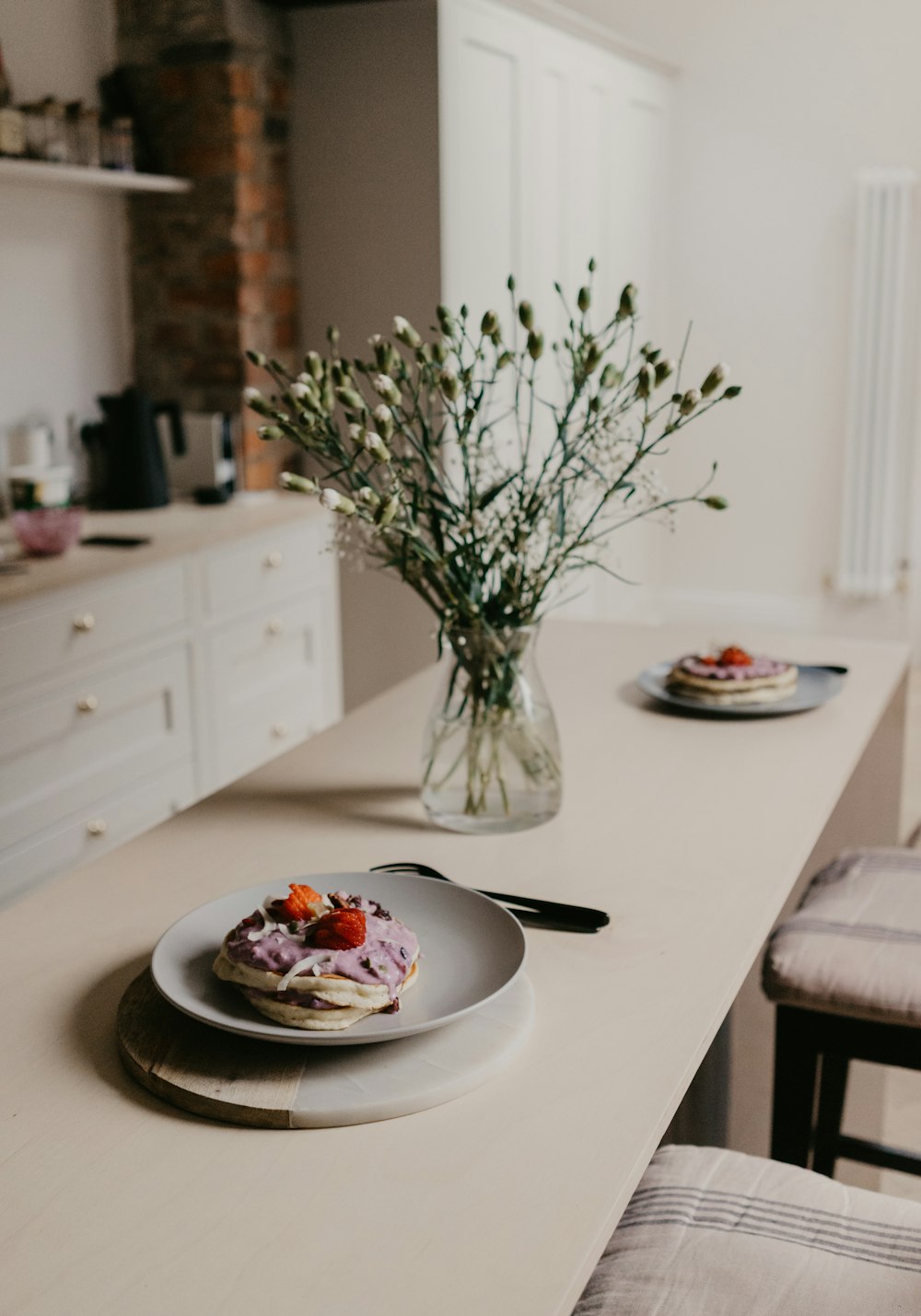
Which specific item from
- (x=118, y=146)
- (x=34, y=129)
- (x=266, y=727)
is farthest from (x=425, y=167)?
(x=266, y=727)

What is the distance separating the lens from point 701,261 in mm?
5332

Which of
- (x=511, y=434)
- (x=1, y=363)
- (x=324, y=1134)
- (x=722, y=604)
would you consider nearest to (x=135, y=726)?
(x=1, y=363)

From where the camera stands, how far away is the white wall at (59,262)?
131 inches

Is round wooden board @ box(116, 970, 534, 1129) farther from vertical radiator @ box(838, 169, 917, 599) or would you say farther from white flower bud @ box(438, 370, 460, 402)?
vertical radiator @ box(838, 169, 917, 599)

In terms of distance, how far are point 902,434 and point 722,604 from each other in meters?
0.98

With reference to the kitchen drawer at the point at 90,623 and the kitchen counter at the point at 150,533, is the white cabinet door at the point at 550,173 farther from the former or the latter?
the kitchen drawer at the point at 90,623

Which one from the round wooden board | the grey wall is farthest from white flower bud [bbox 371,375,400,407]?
the grey wall

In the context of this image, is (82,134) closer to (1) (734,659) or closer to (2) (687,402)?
(1) (734,659)

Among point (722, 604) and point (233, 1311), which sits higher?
point (233, 1311)

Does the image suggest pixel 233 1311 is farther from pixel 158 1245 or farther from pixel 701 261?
pixel 701 261

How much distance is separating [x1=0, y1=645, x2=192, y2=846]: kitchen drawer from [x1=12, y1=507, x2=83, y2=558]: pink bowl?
11.5 inches

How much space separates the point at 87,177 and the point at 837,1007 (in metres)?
2.64

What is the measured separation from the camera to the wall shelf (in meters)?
3.02

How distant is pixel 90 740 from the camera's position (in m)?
2.83
